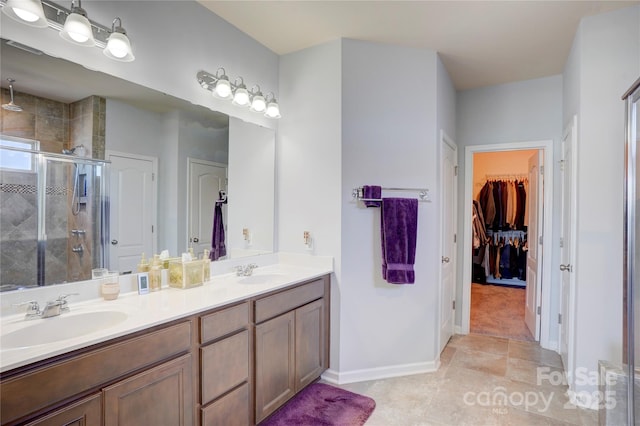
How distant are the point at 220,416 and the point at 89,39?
6.55 ft

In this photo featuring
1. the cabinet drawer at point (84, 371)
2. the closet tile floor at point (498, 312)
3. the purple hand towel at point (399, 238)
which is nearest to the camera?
the cabinet drawer at point (84, 371)

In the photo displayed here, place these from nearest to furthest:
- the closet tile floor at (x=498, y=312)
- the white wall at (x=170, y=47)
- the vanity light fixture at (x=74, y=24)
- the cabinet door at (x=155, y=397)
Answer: the cabinet door at (x=155, y=397) → the vanity light fixture at (x=74, y=24) → the white wall at (x=170, y=47) → the closet tile floor at (x=498, y=312)

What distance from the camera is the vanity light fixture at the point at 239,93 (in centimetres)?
226

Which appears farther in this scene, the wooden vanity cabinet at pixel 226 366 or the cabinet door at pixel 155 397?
the wooden vanity cabinet at pixel 226 366

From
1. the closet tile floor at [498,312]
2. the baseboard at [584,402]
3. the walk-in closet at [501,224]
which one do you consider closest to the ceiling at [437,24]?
the baseboard at [584,402]

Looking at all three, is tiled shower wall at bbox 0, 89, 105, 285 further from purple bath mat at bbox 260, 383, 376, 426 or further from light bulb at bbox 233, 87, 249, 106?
purple bath mat at bbox 260, 383, 376, 426

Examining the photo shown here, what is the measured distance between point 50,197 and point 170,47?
1.14 metres

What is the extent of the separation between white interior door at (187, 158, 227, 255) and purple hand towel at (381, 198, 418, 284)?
1.27m

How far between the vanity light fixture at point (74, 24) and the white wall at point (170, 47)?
0.06m

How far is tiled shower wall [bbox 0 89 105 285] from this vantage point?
1.40 metres

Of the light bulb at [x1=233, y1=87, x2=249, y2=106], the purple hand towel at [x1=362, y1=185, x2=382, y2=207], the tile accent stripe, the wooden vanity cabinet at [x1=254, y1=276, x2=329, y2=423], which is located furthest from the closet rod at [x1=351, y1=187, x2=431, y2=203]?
the tile accent stripe

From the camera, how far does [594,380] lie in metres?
2.19

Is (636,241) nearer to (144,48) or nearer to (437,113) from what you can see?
(437,113)

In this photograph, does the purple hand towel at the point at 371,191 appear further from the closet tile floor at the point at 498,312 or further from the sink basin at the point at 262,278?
the closet tile floor at the point at 498,312
